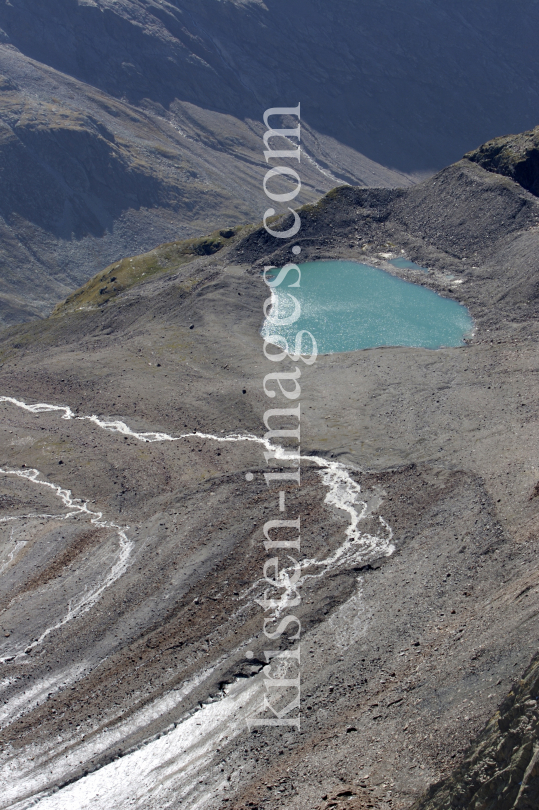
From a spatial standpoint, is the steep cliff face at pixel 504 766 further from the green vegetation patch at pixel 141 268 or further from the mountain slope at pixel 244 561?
the green vegetation patch at pixel 141 268

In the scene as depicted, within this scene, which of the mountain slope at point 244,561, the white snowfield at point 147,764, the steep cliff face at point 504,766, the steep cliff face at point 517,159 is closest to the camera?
the steep cliff face at point 504,766

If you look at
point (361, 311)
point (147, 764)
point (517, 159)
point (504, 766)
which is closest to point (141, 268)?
point (361, 311)

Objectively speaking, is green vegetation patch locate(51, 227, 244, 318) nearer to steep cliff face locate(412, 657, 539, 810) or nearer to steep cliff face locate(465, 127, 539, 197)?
steep cliff face locate(465, 127, 539, 197)

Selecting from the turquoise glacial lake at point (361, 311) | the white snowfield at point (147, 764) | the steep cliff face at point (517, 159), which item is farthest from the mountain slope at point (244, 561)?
the steep cliff face at point (517, 159)

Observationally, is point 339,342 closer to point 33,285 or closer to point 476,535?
point 476,535

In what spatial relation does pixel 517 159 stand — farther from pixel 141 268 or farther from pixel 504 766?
pixel 504 766

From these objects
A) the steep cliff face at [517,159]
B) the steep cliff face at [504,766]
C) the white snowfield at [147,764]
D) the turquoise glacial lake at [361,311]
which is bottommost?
the steep cliff face at [504,766]
